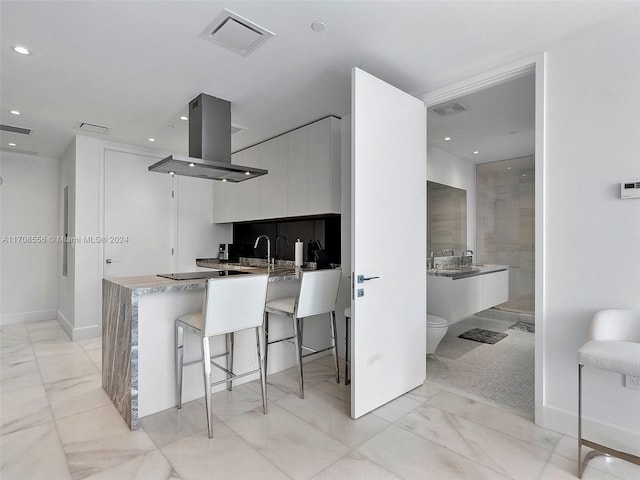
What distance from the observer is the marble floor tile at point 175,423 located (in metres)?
2.11

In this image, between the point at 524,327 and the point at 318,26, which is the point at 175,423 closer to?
the point at 318,26

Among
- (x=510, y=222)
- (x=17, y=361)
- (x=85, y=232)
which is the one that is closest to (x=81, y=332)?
(x=17, y=361)

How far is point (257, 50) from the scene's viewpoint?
2.29m

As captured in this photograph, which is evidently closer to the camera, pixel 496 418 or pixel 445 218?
pixel 496 418

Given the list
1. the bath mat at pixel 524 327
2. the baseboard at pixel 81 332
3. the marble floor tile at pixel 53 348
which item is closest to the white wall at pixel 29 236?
the baseboard at pixel 81 332

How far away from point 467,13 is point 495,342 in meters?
3.44

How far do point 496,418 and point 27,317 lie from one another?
6.12 m

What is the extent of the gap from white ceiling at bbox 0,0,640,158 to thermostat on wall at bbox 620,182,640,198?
0.95 meters

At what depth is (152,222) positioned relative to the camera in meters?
4.83

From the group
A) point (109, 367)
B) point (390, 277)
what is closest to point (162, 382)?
point (109, 367)

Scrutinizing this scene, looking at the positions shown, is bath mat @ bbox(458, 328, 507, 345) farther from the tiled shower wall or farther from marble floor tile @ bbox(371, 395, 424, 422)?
marble floor tile @ bbox(371, 395, 424, 422)

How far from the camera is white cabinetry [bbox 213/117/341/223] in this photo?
3463 mm

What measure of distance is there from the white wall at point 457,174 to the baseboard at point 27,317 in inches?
231

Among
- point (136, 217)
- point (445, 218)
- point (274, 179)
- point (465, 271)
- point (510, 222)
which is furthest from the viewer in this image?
point (510, 222)
